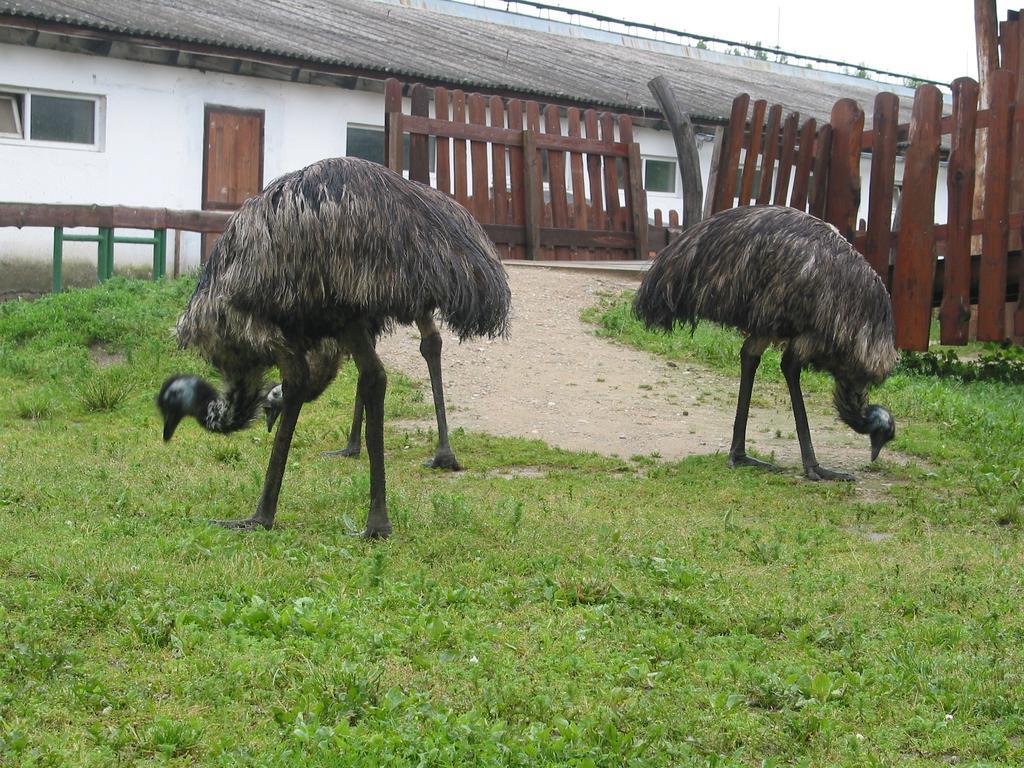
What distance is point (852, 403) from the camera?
829 cm

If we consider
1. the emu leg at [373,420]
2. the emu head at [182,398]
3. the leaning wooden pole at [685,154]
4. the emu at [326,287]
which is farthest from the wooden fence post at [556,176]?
the emu leg at [373,420]

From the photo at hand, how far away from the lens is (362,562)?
5.55m

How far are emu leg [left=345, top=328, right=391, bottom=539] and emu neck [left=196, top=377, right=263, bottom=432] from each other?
1.88 feet

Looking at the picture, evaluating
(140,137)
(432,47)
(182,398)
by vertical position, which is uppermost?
(432,47)

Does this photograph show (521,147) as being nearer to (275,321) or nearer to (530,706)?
(275,321)

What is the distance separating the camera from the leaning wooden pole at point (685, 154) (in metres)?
14.2

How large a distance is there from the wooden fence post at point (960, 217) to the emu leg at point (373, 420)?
5744 millimetres

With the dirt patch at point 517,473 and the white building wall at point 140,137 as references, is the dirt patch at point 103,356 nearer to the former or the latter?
the dirt patch at point 517,473

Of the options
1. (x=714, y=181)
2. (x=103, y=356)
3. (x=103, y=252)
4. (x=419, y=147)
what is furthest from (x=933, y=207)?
(x=103, y=252)

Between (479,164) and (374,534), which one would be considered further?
(479,164)

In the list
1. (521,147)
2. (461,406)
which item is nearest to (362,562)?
(461,406)

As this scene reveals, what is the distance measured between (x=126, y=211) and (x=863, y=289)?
848 cm

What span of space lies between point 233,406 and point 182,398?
0.93 feet

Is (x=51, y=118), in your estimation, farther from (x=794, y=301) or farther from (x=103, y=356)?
(x=794, y=301)
